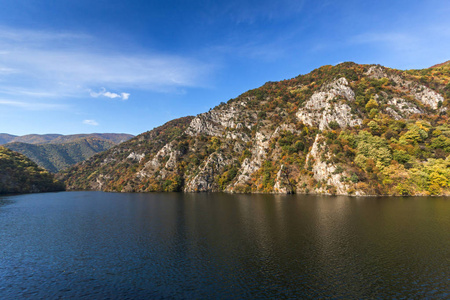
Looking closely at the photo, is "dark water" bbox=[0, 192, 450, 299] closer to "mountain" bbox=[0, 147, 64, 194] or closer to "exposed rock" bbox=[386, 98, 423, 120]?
"exposed rock" bbox=[386, 98, 423, 120]

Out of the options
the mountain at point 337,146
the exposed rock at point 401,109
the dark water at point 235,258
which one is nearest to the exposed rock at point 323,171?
the mountain at point 337,146

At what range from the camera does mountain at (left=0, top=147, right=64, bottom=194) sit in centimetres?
16725

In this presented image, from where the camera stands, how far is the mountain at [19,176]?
167m

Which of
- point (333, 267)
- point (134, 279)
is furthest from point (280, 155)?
point (134, 279)

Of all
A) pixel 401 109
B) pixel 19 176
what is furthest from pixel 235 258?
pixel 19 176

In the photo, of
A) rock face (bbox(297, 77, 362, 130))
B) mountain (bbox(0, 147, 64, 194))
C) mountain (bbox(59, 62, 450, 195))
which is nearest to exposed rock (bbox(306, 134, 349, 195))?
mountain (bbox(59, 62, 450, 195))

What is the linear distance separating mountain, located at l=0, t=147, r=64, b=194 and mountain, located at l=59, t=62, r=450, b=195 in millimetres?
66285

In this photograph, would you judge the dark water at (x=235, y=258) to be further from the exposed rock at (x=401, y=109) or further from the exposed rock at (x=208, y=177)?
the exposed rock at (x=208, y=177)

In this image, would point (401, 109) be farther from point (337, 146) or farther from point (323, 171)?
point (323, 171)

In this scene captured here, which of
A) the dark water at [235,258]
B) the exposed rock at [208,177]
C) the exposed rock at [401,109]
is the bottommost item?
the dark water at [235,258]

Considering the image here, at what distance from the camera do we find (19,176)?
6900 inches

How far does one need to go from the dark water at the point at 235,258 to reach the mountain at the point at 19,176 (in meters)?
147

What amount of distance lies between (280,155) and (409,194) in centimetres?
6927

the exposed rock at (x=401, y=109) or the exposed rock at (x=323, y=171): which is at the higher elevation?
the exposed rock at (x=401, y=109)
